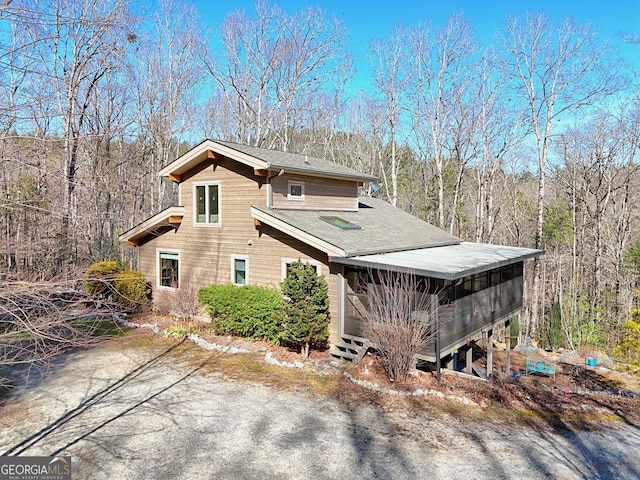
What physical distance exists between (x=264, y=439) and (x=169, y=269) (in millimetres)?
9835

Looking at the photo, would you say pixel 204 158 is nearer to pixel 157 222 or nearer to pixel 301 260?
pixel 157 222

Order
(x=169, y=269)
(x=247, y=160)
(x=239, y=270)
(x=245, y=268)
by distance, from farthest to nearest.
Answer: (x=169, y=269)
(x=239, y=270)
(x=245, y=268)
(x=247, y=160)

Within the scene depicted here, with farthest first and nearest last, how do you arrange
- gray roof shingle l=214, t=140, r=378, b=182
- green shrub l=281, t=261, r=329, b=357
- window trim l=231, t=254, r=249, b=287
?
window trim l=231, t=254, r=249, b=287 < gray roof shingle l=214, t=140, r=378, b=182 < green shrub l=281, t=261, r=329, b=357

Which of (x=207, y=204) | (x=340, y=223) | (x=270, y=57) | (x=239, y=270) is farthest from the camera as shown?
(x=270, y=57)

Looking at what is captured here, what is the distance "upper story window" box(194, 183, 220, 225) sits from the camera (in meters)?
13.7

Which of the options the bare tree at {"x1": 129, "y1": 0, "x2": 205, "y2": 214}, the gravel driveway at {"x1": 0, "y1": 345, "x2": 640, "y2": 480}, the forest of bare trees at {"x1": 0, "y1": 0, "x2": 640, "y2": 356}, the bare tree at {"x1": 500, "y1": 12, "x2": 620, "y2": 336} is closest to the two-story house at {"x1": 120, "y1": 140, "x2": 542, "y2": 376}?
the gravel driveway at {"x1": 0, "y1": 345, "x2": 640, "y2": 480}

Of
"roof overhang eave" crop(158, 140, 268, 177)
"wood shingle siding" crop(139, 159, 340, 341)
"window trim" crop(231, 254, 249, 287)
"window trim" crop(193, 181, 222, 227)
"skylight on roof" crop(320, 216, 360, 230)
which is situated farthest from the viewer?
"window trim" crop(193, 181, 222, 227)

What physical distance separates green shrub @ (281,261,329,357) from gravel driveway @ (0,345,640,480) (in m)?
2.00

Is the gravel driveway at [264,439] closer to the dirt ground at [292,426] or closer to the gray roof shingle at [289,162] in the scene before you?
the dirt ground at [292,426]

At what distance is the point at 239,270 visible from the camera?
13.1 m

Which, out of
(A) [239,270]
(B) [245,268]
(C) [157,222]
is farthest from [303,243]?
(C) [157,222]

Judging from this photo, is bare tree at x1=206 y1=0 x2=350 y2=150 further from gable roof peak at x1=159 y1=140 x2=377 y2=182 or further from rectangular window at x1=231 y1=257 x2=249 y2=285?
rectangular window at x1=231 y1=257 x2=249 y2=285

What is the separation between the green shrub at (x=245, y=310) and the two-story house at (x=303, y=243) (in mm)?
822

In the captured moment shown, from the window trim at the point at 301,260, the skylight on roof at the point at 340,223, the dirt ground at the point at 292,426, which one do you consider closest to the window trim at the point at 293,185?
the skylight on roof at the point at 340,223
